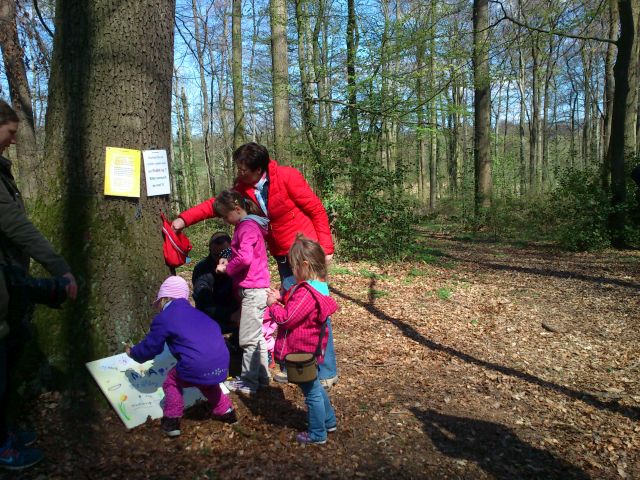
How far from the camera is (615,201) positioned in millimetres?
10773

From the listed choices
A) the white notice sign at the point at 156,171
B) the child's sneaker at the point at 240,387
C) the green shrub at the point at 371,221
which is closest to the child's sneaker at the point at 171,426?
the child's sneaker at the point at 240,387

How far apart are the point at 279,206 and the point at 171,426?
179 centimetres

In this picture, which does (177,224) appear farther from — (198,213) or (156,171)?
(156,171)

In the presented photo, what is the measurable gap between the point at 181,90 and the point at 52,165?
93.0 ft

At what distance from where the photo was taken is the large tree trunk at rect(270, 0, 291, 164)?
924cm

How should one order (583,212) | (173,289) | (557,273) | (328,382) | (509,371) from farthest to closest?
(583,212)
(557,273)
(509,371)
(328,382)
(173,289)

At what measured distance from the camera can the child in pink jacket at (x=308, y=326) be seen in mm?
2844

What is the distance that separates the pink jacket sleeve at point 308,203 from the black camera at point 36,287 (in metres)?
1.80

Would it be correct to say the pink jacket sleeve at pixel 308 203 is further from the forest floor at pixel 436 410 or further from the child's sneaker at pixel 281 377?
the forest floor at pixel 436 410

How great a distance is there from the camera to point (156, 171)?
3373 millimetres

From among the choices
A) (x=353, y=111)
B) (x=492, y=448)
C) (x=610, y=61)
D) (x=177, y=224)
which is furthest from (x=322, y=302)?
(x=610, y=61)

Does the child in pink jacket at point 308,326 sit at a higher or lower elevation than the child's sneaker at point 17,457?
higher

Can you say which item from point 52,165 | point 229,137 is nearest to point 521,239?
point 52,165

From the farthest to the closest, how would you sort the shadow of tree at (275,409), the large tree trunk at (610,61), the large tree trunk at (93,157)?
the large tree trunk at (610,61)
the shadow of tree at (275,409)
the large tree trunk at (93,157)
